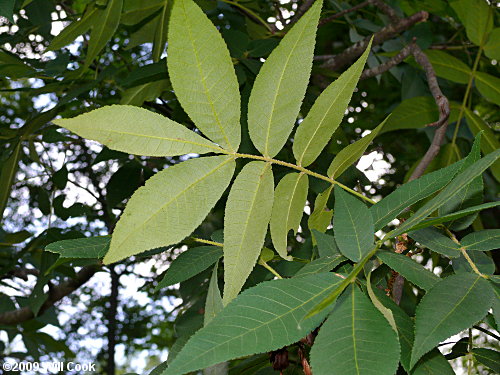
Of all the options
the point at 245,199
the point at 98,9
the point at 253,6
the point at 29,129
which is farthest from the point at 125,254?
the point at 253,6

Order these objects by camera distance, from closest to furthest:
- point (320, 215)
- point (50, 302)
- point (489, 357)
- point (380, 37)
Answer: point (489, 357), point (320, 215), point (380, 37), point (50, 302)

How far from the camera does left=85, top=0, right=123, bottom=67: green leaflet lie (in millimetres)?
868

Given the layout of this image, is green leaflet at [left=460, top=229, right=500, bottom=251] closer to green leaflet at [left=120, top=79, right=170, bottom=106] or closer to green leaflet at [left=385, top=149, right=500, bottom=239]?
green leaflet at [left=385, top=149, right=500, bottom=239]

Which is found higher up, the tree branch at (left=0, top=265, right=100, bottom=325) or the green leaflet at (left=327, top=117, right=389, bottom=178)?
the tree branch at (left=0, top=265, right=100, bottom=325)

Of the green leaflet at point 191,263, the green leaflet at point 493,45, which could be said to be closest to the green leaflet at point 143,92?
the green leaflet at point 191,263

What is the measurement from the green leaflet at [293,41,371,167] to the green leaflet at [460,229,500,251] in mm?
168

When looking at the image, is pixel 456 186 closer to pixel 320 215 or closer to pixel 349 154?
pixel 349 154

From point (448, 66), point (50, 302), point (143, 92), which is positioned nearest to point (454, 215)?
point (143, 92)

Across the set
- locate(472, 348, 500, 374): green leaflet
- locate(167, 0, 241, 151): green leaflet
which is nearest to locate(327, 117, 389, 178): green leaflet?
locate(167, 0, 241, 151): green leaflet

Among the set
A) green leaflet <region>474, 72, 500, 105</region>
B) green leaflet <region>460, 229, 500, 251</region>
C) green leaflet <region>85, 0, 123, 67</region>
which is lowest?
green leaflet <region>460, 229, 500, 251</region>

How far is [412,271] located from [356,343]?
0.13 m

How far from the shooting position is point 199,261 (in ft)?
2.11

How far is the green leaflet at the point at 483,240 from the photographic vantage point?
0.50 meters

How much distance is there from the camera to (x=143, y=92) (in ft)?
3.56
